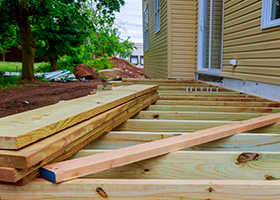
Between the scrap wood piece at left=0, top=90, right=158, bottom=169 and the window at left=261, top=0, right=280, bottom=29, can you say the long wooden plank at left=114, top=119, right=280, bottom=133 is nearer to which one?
the scrap wood piece at left=0, top=90, right=158, bottom=169

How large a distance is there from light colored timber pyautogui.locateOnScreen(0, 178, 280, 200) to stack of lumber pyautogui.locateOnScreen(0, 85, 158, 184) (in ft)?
0.50

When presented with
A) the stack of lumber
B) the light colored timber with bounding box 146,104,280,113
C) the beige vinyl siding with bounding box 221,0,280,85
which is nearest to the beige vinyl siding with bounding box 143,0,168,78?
the beige vinyl siding with bounding box 221,0,280,85

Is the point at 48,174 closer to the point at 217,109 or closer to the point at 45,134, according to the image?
the point at 45,134

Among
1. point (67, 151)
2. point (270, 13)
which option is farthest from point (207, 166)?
point (270, 13)

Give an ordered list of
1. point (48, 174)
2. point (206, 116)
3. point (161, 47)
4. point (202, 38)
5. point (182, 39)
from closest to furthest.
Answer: point (48, 174) → point (206, 116) → point (202, 38) → point (182, 39) → point (161, 47)

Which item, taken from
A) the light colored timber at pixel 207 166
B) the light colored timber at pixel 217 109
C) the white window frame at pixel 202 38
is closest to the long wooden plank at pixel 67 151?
the light colored timber at pixel 207 166

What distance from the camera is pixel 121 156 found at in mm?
1456

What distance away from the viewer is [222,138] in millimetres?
1932

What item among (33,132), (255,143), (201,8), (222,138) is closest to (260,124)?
(255,143)

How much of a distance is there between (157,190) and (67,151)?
0.66 meters

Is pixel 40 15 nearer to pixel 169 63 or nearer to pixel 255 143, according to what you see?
pixel 169 63

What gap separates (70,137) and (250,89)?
4039mm

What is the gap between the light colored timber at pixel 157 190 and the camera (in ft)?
4.07

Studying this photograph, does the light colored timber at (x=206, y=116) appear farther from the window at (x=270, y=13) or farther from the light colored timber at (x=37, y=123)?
the window at (x=270, y=13)
